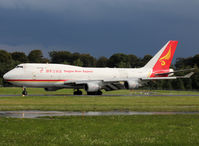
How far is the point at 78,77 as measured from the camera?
52.0 metres

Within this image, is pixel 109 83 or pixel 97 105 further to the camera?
pixel 109 83

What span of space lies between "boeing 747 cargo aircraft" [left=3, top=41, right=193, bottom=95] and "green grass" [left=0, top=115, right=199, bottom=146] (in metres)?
30.2

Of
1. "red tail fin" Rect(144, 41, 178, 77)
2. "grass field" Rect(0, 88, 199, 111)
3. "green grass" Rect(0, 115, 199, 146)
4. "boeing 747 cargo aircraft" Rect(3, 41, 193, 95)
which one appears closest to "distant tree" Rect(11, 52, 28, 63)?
"red tail fin" Rect(144, 41, 178, 77)

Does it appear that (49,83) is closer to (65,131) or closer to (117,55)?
→ (65,131)

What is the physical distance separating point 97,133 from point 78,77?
125 ft

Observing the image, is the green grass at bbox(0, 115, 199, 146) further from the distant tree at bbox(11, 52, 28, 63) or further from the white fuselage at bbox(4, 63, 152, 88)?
the distant tree at bbox(11, 52, 28, 63)

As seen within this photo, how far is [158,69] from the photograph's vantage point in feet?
202

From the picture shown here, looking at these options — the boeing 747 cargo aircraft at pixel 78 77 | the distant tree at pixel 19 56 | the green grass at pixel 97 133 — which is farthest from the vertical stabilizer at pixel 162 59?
the distant tree at pixel 19 56

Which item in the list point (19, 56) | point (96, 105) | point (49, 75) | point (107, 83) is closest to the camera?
point (96, 105)

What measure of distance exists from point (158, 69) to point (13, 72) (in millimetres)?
28117

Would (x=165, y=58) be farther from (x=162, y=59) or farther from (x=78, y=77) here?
(x=78, y=77)

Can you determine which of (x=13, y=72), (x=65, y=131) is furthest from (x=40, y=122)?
(x=13, y=72)

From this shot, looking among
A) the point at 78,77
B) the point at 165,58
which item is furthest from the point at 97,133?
the point at 165,58

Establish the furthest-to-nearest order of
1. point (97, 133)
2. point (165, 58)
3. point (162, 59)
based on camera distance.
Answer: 1. point (165, 58)
2. point (162, 59)
3. point (97, 133)
